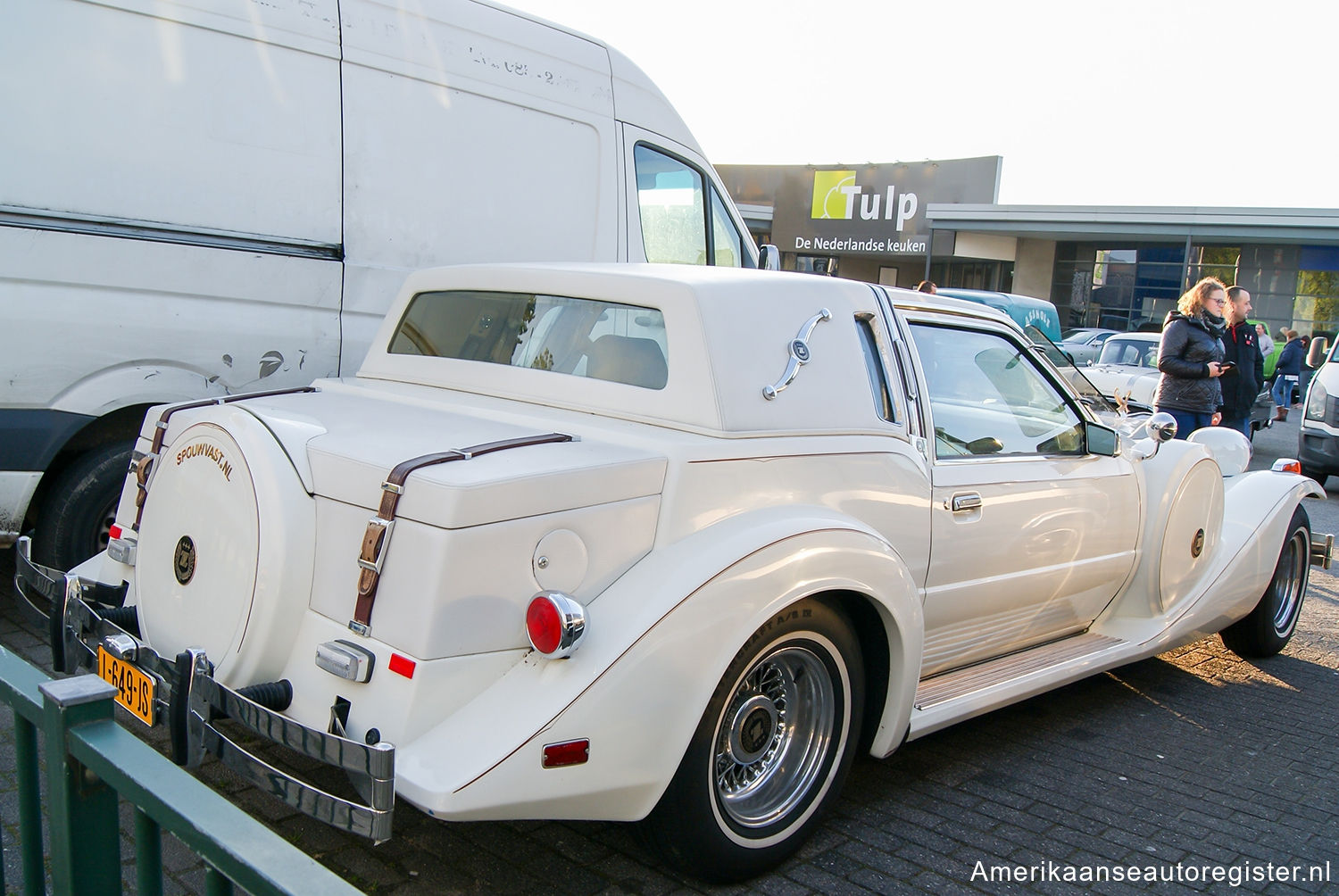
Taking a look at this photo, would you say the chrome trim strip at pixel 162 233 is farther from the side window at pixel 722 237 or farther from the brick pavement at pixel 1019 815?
the side window at pixel 722 237

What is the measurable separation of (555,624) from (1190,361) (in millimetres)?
6290

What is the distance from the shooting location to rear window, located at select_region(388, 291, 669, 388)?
3.36 metres

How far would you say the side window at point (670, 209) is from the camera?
6441mm

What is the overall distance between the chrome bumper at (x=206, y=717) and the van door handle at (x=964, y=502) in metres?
2.08

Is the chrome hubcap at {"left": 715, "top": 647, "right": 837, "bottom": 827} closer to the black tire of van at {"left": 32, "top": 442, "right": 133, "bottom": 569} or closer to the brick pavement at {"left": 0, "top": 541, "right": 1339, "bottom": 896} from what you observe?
the brick pavement at {"left": 0, "top": 541, "right": 1339, "bottom": 896}

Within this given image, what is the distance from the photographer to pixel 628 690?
8.20 ft

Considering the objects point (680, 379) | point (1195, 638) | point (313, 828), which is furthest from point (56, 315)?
point (1195, 638)

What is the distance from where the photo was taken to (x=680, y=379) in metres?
3.16

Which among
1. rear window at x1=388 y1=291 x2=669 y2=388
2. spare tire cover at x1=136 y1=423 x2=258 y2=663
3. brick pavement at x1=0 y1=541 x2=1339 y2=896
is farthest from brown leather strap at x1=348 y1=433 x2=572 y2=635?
rear window at x1=388 y1=291 x2=669 y2=388

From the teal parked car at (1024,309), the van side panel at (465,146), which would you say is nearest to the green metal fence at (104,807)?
the van side panel at (465,146)

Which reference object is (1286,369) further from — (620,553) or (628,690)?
(628,690)

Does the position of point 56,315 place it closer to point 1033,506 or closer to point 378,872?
point 378,872

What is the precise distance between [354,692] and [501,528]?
53 cm

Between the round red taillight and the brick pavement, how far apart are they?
2.35ft
